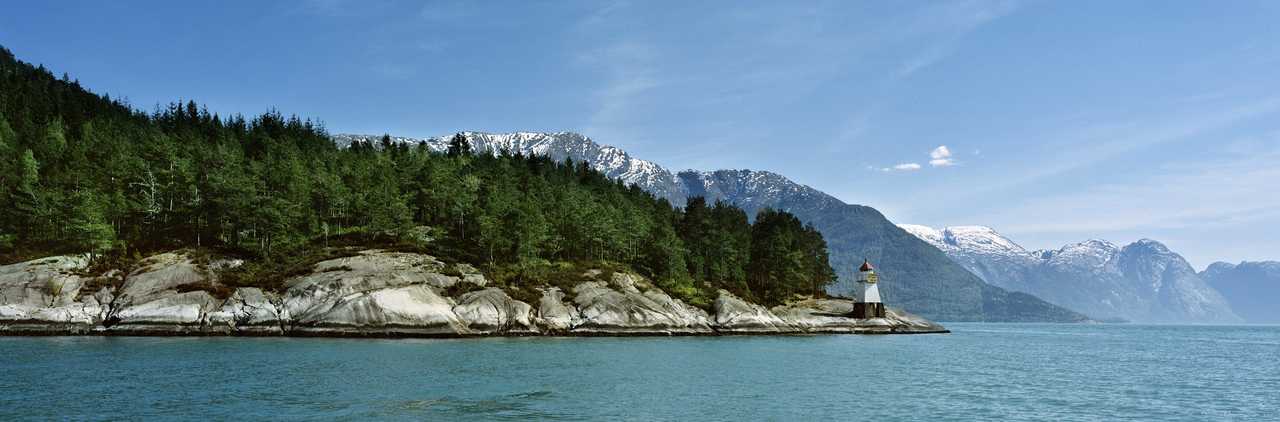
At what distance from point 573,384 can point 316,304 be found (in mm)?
55706

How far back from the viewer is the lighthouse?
457ft

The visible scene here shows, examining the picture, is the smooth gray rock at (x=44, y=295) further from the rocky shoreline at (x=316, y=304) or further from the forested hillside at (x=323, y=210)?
the forested hillside at (x=323, y=210)

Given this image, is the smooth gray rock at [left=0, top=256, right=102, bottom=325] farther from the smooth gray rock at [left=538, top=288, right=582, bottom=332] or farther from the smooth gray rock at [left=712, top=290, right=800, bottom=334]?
the smooth gray rock at [left=712, top=290, right=800, bottom=334]

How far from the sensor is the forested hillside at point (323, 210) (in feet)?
349

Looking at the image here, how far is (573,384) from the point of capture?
48625 millimetres

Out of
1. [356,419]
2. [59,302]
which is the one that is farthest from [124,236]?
[356,419]

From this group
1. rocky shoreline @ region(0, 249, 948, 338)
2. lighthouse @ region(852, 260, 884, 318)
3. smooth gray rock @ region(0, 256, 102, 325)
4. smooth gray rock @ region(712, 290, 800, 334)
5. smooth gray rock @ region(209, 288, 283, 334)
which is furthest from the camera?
lighthouse @ region(852, 260, 884, 318)

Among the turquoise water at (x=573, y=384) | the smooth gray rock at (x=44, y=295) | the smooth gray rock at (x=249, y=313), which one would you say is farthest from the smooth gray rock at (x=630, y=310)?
the smooth gray rock at (x=44, y=295)

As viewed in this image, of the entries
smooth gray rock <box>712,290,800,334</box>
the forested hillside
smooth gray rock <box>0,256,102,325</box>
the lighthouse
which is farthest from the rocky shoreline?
the lighthouse

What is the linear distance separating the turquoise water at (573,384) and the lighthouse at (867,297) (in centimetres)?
5913

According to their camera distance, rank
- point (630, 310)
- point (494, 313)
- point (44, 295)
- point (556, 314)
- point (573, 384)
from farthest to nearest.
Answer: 1. point (630, 310)
2. point (556, 314)
3. point (494, 313)
4. point (44, 295)
5. point (573, 384)

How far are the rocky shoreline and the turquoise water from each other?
9.35 m

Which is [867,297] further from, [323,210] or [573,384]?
[573,384]

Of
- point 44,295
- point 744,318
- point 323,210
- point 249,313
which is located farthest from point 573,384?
point 323,210
